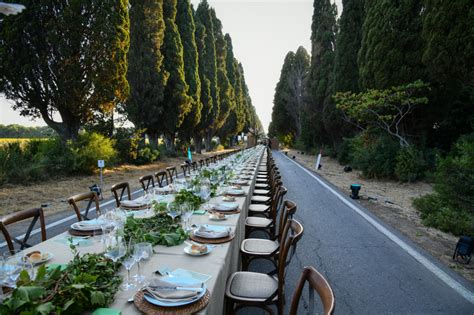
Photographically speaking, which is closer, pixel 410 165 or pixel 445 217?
pixel 445 217

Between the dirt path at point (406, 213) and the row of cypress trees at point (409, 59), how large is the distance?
3.79 metres

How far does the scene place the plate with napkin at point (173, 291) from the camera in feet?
5.47

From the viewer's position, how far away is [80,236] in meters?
2.91

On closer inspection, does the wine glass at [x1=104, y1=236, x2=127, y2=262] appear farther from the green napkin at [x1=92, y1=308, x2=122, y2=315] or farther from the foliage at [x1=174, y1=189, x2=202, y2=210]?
the foliage at [x1=174, y1=189, x2=202, y2=210]

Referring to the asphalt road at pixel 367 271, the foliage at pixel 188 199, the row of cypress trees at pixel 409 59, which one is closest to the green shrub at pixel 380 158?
the row of cypress trees at pixel 409 59

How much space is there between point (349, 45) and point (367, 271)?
61.6 ft

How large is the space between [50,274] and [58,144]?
42.6 ft

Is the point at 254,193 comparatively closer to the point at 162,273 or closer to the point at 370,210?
the point at 370,210

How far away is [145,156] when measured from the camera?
62.3 ft

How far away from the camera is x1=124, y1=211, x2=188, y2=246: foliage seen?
2611 mm

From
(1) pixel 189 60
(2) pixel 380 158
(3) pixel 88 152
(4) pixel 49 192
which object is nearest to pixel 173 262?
(4) pixel 49 192

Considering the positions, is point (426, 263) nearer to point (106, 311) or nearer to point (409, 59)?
point (106, 311)

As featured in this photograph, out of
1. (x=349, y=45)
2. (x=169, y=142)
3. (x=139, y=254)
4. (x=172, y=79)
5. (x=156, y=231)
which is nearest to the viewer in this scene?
(x=139, y=254)

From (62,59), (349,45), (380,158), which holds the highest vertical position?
(349,45)
